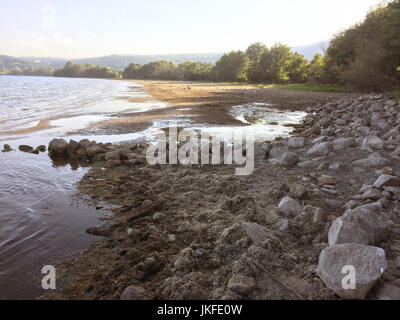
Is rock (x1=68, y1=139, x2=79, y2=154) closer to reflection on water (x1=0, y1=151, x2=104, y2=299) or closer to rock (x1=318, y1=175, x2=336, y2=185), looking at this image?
reflection on water (x1=0, y1=151, x2=104, y2=299)

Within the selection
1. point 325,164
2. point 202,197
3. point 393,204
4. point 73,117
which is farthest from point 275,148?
point 73,117

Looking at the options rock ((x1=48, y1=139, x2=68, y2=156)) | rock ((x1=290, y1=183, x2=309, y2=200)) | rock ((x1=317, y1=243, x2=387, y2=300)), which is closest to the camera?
rock ((x1=317, y1=243, x2=387, y2=300))

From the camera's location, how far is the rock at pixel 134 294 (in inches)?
103

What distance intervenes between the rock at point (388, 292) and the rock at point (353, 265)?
0.07 m

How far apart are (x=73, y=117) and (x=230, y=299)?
1743 cm

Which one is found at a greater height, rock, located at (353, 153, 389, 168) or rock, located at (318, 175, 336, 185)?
rock, located at (353, 153, 389, 168)

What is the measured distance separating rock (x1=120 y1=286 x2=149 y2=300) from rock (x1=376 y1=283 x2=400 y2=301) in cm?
217

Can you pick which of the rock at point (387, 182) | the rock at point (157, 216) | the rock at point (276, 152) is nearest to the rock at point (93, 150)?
the rock at point (157, 216)

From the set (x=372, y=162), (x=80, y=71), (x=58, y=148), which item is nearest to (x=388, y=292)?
(x=372, y=162)

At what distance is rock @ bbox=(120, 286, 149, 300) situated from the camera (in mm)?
2615

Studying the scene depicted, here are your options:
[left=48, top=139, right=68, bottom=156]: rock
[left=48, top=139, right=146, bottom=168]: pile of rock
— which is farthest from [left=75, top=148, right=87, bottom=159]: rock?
[left=48, top=139, right=68, bottom=156]: rock

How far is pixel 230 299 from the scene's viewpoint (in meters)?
2.46

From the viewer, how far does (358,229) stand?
8.94ft
